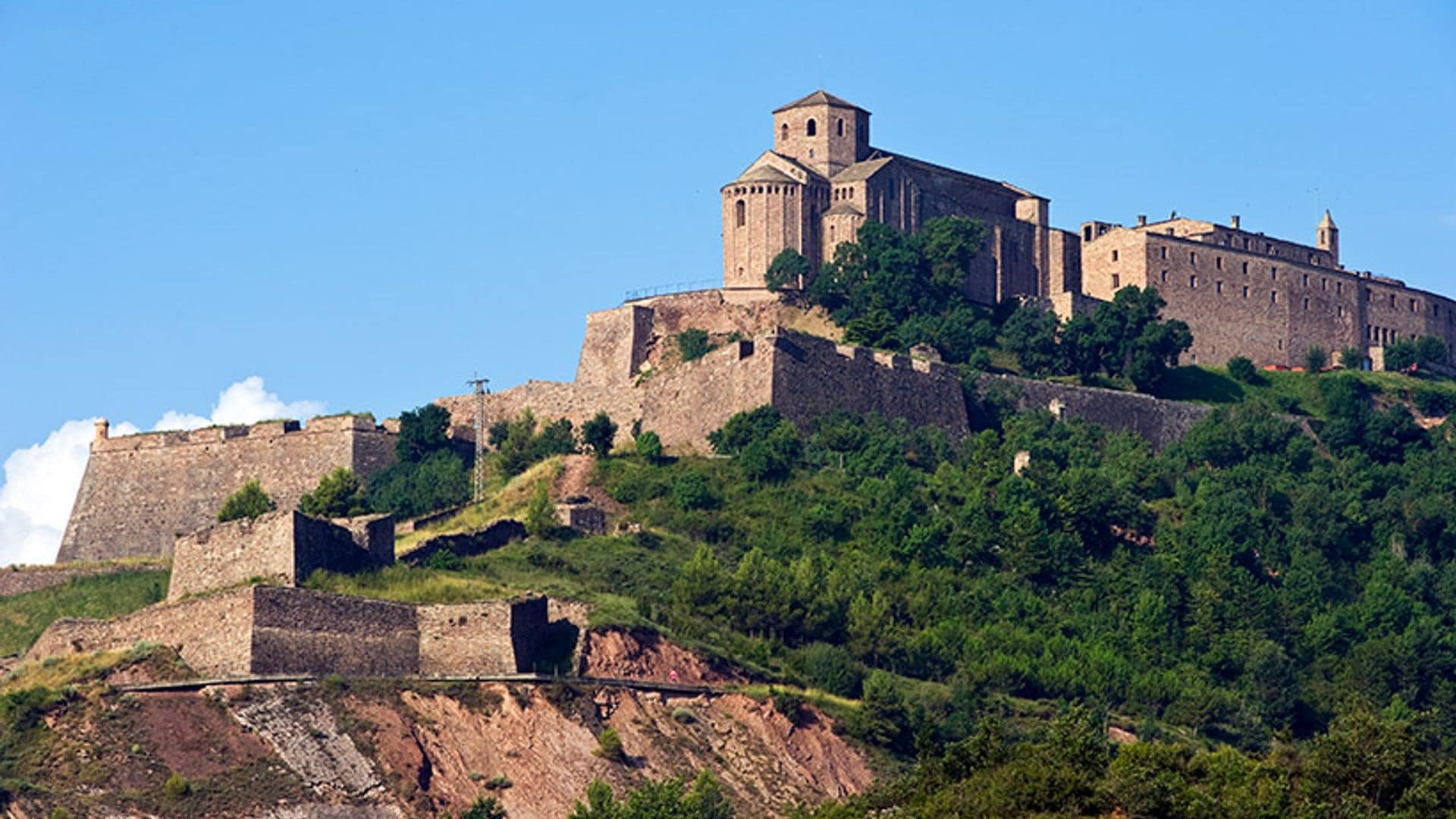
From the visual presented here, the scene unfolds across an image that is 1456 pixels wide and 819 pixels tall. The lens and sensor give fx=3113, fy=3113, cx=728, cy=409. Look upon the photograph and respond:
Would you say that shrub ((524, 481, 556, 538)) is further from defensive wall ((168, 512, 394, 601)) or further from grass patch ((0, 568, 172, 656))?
grass patch ((0, 568, 172, 656))

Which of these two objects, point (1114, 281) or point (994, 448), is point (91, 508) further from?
point (1114, 281)

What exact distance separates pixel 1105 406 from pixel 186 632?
123ft

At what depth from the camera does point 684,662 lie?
203ft

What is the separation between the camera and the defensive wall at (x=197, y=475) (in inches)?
3310

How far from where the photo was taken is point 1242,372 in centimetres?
9719

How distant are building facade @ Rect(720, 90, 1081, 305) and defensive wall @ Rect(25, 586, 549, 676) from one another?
3328cm

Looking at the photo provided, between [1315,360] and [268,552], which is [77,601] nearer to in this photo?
[268,552]

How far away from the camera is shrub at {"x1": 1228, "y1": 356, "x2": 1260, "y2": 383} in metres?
97.1

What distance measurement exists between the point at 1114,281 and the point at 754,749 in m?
42.2

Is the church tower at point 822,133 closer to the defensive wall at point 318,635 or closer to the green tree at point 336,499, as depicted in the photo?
the green tree at point 336,499

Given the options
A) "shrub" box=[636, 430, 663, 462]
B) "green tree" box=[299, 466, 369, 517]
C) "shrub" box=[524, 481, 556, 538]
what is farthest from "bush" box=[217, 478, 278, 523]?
"shrub" box=[636, 430, 663, 462]

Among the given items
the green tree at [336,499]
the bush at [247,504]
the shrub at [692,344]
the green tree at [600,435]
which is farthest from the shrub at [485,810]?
the shrub at [692,344]

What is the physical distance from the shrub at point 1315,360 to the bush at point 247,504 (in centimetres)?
3754

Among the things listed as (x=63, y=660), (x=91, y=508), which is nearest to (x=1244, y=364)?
(x=91, y=508)
